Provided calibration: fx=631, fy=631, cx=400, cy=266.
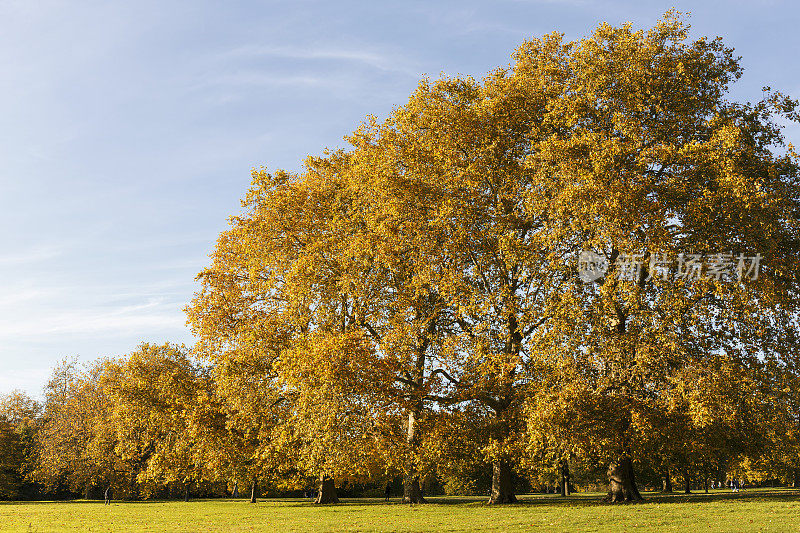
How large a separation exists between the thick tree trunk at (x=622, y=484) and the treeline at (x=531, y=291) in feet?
0.41

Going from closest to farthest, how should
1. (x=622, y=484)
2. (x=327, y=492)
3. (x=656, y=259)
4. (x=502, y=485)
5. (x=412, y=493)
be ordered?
(x=656, y=259), (x=622, y=484), (x=502, y=485), (x=412, y=493), (x=327, y=492)

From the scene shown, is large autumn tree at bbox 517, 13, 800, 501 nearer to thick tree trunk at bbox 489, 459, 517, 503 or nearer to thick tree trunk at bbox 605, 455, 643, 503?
thick tree trunk at bbox 605, 455, 643, 503

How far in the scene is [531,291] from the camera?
96.4 ft

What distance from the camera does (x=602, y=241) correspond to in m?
25.3

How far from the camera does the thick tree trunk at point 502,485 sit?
1248 inches

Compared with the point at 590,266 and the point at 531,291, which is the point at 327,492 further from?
the point at 590,266

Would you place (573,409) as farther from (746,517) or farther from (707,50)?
(707,50)

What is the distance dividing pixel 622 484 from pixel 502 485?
19.2 ft

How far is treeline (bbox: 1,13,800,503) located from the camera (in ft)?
83.0

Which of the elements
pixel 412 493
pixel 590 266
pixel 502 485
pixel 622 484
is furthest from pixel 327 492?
pixel 590 266

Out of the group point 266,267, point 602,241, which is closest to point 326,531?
point 602,241

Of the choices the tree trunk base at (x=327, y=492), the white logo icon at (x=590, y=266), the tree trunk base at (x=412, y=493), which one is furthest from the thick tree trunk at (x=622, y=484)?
the tree trunk base at (x=327, y=492)

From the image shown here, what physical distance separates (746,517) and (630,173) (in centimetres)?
1347

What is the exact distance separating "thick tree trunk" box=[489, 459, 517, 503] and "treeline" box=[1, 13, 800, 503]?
0.46 feet
